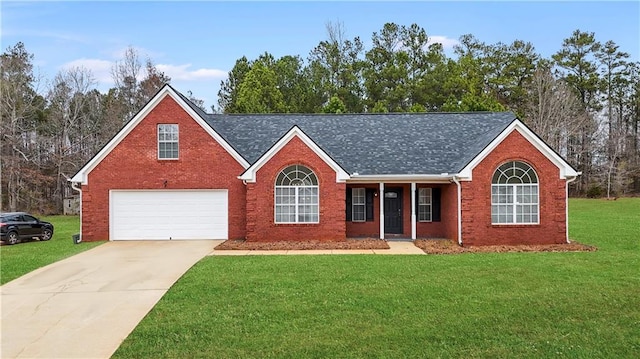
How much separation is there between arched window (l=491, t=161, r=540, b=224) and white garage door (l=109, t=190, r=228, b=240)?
10733 millimetres

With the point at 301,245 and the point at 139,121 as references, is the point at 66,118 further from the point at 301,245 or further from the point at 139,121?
the point at 301,245

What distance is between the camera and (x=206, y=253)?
15766mm

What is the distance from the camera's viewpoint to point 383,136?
21.8m

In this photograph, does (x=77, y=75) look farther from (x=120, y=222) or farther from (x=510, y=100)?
(x=510, y=100)

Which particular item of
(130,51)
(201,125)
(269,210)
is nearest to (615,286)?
(269,210)

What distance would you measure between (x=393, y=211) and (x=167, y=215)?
960 cm

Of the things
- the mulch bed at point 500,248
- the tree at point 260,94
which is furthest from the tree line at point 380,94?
the mulch bed at point 500,248

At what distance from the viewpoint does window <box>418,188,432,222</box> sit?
20062 millimetres

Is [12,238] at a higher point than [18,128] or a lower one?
lower

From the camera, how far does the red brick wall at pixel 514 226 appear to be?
17.0 metres

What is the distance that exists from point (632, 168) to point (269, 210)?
4453 centimetres

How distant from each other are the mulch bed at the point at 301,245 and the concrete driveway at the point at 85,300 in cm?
141

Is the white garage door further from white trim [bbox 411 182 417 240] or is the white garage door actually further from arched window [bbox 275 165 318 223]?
white trim [bbox 411 182 417 240]

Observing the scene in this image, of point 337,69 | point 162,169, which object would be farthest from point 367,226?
point 337,69
